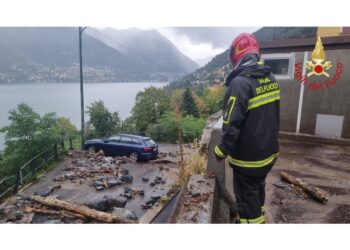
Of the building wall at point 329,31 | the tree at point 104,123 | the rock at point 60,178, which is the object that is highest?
the building wall at point 329,31

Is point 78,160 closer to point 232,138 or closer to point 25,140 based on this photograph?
point 25,140

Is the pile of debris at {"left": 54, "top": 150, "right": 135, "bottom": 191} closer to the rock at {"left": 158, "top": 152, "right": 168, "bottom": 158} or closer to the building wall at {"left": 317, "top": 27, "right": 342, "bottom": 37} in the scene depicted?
the rock at {"left": 158, "top": 152, "right": 168, "bottom": 158}

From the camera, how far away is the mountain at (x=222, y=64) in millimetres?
2703

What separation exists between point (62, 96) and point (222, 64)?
2262mm

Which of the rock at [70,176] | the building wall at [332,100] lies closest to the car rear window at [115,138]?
the rock at [70,176]

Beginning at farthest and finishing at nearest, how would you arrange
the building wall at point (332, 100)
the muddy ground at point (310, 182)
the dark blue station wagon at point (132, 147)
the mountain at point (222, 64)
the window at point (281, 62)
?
the dark blue station wagon at point (132, 147) < the window at point (281, 62) < the building wall at point (332, 100) < the mountain at point (222, 64) < the muddy ground at point (310, 182)

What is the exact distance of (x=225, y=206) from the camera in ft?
6.15

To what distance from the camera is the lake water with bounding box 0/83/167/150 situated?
2.93 m

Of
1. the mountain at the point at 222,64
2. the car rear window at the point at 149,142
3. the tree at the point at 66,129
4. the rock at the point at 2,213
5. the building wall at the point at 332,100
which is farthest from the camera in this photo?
the car rear window at the point at 149,142

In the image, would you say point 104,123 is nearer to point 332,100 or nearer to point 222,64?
point 222,64

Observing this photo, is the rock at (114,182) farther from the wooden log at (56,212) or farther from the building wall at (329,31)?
the building wall at (329,31)

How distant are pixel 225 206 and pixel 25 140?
4616mm

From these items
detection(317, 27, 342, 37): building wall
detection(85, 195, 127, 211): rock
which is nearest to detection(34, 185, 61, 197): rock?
detection(85, 195, 127, 211): rock

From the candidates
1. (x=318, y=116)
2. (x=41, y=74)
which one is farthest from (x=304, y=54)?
(x=41, y=74)
